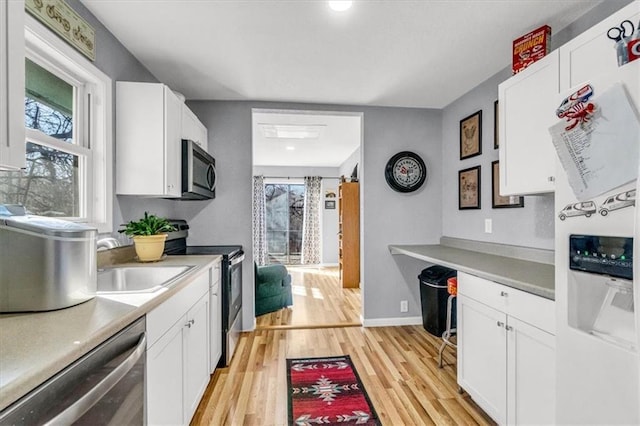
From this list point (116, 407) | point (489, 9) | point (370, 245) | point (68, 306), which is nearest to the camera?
point (116, 407)

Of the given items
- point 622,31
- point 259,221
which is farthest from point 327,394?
point 259,221

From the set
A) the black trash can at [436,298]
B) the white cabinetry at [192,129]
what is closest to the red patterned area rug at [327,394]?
the black trash can at [436,298]

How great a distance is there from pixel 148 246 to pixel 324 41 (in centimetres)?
183

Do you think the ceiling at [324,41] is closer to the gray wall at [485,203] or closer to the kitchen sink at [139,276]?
the gray wall at [485,203]

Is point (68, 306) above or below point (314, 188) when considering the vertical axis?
below

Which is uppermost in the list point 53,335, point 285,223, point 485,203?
point 485,203

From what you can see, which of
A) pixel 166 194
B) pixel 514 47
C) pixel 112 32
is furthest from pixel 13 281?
pixel 514 47

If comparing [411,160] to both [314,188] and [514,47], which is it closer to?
[514,47]

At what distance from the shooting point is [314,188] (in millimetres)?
7242

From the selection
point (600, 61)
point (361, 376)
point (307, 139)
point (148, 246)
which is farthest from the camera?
point (307, 139)

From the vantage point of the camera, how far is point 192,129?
2629 millimetres

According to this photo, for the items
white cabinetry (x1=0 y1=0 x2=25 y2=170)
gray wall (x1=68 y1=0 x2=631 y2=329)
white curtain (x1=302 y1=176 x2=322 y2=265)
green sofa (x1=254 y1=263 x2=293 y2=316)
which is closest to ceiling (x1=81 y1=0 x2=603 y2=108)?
gray wall (x1=68 y1=0 x2=631 y2=329)

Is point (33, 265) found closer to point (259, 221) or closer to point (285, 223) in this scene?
point (259, 221)

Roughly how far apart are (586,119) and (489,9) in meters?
1.13
